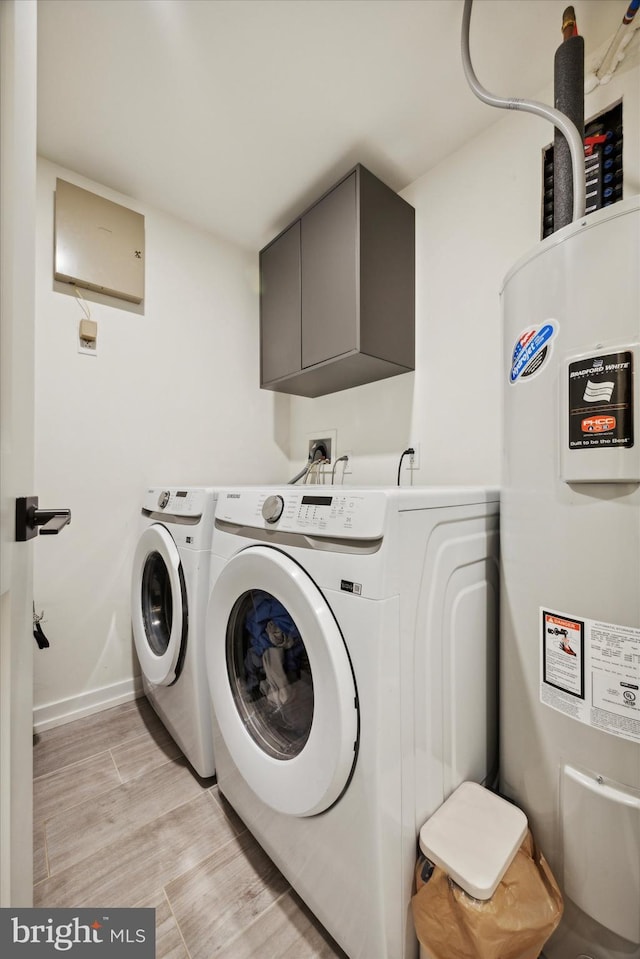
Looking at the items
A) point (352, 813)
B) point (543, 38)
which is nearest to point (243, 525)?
point (352, 813)

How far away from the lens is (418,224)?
1732 millimetres

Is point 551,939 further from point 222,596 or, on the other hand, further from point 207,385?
point 207,385

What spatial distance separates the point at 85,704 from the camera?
1.70 meters

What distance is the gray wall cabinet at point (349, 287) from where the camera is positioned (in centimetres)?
154

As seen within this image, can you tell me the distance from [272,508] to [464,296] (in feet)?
4.07

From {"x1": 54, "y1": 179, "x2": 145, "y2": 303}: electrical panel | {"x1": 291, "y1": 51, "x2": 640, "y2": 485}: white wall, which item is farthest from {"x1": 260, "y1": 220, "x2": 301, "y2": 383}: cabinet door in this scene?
{"x1": 54, "y1": 179, "x2": 145, "y2": 303}: electrical panel

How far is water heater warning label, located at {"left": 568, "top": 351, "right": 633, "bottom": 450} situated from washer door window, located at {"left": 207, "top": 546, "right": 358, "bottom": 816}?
59 cm

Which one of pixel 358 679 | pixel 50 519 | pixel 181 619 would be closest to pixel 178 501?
pixel 181 619

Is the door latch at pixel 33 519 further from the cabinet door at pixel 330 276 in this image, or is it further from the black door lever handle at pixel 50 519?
the cabinet door at pixel 330 276

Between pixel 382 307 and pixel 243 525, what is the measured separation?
3.69 feet

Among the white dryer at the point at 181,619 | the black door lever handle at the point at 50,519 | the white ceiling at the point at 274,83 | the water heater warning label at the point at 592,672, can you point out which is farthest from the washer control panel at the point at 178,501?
the white ceiling at the point at 274,83

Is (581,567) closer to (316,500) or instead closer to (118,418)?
(316,500)

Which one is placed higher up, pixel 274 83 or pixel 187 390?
pixel 274 83

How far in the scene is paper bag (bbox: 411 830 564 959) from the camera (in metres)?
0.65
